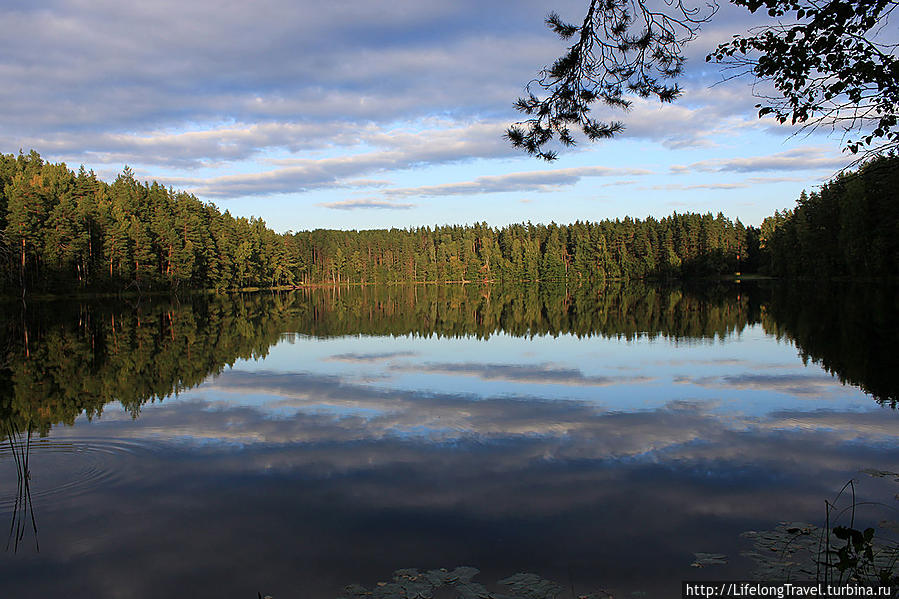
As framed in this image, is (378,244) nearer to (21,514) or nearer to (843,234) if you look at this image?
(843,234)

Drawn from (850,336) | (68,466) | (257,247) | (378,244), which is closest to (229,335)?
(68,466)

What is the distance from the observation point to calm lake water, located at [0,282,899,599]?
6359mm

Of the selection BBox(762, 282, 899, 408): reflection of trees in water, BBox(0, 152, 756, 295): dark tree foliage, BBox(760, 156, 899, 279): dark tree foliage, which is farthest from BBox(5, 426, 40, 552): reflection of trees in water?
BBox(760, 156, 899, 279): dark tree foliage

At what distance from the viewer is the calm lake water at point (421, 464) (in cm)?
636

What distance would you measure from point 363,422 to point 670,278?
122 m

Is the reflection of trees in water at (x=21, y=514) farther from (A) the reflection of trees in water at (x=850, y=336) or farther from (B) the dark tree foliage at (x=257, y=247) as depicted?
(A) the reflection of trees in water at (x=850, y=336)

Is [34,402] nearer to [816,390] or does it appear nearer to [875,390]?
[816,390]

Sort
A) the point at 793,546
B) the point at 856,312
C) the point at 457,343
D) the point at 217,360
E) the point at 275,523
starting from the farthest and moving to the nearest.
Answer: the point at 856,312 → the point at 457,343 → the point at 217,360 → the point at 275,523 → the point at 793,546

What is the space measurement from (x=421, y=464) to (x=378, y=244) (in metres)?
155

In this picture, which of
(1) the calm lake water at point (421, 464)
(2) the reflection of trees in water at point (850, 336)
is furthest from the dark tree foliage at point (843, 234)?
(1) the calm lake water at point (421, 464)

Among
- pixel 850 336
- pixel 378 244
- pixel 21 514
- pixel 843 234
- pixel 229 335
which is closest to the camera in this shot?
pixel 21 514

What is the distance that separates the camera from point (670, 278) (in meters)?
124

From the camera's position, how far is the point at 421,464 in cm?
944

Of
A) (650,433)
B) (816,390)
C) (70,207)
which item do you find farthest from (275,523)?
(70,207)
